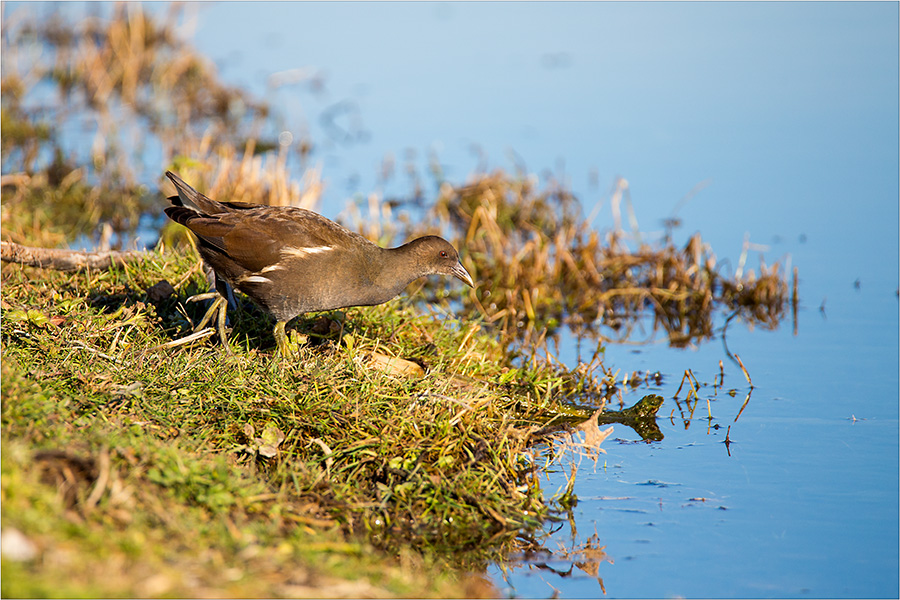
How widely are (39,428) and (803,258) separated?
21.5 feet

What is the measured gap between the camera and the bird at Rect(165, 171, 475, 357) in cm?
504

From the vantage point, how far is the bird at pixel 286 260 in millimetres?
5043

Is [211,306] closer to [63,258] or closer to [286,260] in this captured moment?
[286,260]

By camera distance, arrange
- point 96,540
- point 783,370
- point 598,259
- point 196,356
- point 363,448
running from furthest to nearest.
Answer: point 598,259 → point 783,370 → point 196,356 → point 363,448 → point 96,540

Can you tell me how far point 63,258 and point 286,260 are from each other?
5.47 ft

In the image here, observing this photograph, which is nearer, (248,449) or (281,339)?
(248,449)

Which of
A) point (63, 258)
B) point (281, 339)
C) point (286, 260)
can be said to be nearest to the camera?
point (286, 260)

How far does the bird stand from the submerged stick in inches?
30.8

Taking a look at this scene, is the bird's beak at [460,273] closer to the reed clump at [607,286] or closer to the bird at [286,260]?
the bird at [286,260]

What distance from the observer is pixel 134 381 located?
443cm

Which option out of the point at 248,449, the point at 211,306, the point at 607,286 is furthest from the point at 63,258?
the point at 607,286

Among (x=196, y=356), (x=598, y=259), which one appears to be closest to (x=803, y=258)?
(x=598, y=259)

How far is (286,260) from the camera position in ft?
16.6

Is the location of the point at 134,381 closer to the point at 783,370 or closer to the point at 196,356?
the point at 196,356
